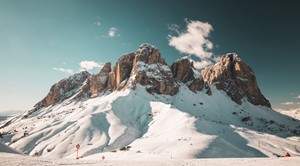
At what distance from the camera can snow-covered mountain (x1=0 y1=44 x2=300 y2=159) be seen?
62.8 metres

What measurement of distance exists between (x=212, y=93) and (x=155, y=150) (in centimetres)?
13767

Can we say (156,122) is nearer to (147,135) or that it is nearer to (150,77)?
(147,135)

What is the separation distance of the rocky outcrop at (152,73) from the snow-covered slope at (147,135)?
276 inches

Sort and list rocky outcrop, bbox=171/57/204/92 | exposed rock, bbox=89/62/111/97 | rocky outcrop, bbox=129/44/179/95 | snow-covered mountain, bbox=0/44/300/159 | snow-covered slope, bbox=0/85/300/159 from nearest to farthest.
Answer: snow-covered slope, bbox=0/85/300/159
snow-covered mountain, bbox=0/44/300/159
rocky outcrop, bbox=129/44/179/95
rocky outcrop, bbox=171/57/204/92
exposed rock, bbox=89/62/111/97

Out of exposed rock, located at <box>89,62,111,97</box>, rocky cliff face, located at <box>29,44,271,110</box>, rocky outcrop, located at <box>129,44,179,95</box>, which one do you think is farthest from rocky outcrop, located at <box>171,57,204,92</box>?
exposed rock, located at <box>89,62,111,97</box>

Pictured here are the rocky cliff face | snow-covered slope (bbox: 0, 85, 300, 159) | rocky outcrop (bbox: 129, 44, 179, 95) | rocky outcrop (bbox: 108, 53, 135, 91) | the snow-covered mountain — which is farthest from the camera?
rocky outcrop (bbox: 108, 53, 135, 91)

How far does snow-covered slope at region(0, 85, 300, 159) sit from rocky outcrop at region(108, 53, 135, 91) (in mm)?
24070

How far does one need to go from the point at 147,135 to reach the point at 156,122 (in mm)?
13825

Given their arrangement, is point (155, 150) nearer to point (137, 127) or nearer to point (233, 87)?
point (137, 127)

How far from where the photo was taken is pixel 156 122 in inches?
3957

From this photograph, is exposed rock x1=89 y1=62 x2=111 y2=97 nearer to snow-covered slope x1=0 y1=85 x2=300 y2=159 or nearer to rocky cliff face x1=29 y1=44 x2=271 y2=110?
rocky cliff face x1=29 y1=44 x2=271 y2=110

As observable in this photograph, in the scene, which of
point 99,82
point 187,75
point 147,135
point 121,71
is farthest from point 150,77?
point 147,135

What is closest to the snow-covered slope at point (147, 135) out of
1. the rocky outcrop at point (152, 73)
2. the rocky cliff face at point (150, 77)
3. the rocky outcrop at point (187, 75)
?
the rocky outcrop at point (152, 73)

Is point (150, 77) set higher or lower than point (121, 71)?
lower
